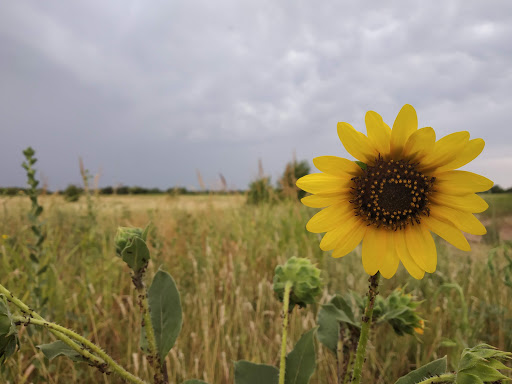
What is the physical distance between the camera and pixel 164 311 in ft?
2.76

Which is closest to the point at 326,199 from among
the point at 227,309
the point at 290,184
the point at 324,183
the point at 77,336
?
the point at 324,183

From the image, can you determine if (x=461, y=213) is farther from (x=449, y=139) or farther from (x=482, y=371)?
(x=482, y=371)

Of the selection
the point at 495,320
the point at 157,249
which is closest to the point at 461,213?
the point at 495,320

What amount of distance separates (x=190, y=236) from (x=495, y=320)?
244 centimetres

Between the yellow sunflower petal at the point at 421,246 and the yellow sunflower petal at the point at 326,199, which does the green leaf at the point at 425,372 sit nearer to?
the yellow sunflower petal at the point at 421,246

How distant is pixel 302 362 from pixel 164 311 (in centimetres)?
32

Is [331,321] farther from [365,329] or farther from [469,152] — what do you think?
[469,152]

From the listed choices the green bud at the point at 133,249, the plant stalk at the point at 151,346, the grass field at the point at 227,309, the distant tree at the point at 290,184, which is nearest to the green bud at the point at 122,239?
the green bud at the point at 133,249

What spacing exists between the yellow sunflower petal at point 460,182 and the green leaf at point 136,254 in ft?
2.01

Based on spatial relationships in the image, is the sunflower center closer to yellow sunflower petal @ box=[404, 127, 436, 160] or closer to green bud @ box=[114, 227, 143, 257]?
yellow sunflower petal @ box=[404, 127, 436, 160]

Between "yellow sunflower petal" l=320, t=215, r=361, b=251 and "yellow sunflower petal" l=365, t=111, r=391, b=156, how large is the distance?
0.53 ft

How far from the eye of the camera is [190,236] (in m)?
3.51

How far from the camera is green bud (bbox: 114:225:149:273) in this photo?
0.75 m

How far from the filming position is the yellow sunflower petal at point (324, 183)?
2.42ft
